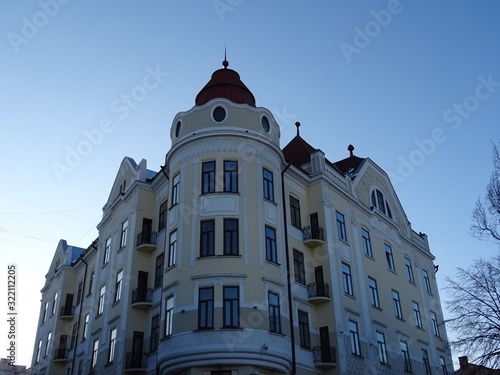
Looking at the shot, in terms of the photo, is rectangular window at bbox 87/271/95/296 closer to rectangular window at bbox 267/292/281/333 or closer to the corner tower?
the corner tower

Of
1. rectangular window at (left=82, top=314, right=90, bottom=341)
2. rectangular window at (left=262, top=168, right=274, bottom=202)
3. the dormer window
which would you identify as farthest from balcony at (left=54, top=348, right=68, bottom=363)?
the dormer window

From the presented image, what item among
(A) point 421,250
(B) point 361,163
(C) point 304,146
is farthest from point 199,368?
(A) point 421,250

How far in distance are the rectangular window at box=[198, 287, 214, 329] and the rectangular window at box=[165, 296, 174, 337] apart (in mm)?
1595

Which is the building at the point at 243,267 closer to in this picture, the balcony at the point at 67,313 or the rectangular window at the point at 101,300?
the rectangular window at the point at 101,300

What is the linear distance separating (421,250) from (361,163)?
889 centimetres

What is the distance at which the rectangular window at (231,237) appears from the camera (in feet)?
78.6

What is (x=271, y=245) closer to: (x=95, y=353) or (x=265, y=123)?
(x=265, y=123)

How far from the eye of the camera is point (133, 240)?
29.3 m

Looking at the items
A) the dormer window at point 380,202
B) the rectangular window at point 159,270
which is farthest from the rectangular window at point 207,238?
the dormer window at point 380,202

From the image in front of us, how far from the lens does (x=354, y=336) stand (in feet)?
90.3

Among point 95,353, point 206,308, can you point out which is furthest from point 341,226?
point 95,353

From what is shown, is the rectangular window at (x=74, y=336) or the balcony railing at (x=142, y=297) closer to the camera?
the balcony railing at (x=142, y=297)

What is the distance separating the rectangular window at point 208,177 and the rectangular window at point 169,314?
526 centimetres

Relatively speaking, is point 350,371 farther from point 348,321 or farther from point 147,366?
point 147,366
